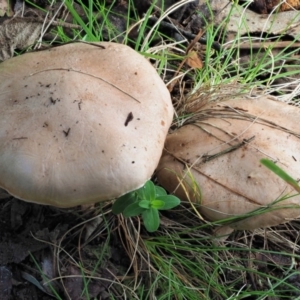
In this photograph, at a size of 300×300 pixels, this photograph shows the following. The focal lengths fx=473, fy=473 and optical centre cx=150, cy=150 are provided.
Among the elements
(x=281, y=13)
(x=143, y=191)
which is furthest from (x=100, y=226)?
(x=281, y=13)

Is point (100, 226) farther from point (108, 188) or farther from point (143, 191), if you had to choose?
point (108, 188)

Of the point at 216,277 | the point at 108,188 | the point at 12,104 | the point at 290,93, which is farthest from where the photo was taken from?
the point at 290,93

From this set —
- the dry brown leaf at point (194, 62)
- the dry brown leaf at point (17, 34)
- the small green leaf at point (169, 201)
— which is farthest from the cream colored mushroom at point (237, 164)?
the dry brown leaf at point (17, 34)

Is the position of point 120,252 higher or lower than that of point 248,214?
lower

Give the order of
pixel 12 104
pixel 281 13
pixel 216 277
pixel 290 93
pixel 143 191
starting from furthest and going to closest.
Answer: pixel 281 13 → pixel 290 93 → pixel 216 277 → pixel 143 191 → pixel 12 104

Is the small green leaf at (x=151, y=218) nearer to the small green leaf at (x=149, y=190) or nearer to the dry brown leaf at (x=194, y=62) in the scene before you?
the small green leaf at (x=149, y=190)

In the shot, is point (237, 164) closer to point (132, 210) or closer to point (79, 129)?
point (132, 210)

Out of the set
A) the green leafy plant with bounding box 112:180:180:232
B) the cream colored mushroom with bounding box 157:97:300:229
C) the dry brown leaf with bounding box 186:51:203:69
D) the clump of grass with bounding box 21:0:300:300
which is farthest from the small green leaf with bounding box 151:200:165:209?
the dry brown leaf with bounding box 186:51:203:69
